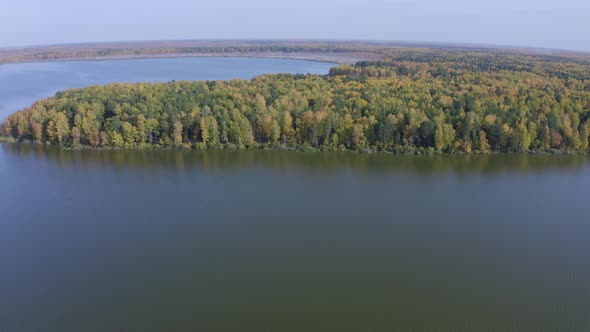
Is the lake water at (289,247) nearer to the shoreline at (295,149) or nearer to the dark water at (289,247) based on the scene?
the dark water at (289,247)

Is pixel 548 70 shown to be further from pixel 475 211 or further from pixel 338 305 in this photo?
pixel 338 305

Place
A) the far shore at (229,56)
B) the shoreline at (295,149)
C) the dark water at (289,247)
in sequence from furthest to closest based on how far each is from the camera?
the far shore at (229,56)
the shoreline at (295,149)
the dark water at (289,247)

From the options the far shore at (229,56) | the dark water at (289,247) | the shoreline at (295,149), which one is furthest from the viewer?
the far shore at (229,56)

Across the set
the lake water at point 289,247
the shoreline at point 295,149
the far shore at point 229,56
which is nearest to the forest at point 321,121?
the shoreline at point 295,149

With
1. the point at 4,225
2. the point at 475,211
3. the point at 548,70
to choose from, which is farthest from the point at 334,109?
the point at 548,70

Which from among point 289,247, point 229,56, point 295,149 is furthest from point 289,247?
point 229,56

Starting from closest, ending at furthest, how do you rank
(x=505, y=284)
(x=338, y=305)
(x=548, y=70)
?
(x=338, y=305), (x=505, y=284), (x=548, y=70)

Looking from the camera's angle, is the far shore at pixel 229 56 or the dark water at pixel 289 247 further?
the far shore at pixel 229 56

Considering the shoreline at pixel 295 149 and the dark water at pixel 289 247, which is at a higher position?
the shoreline at pixel 295 149
